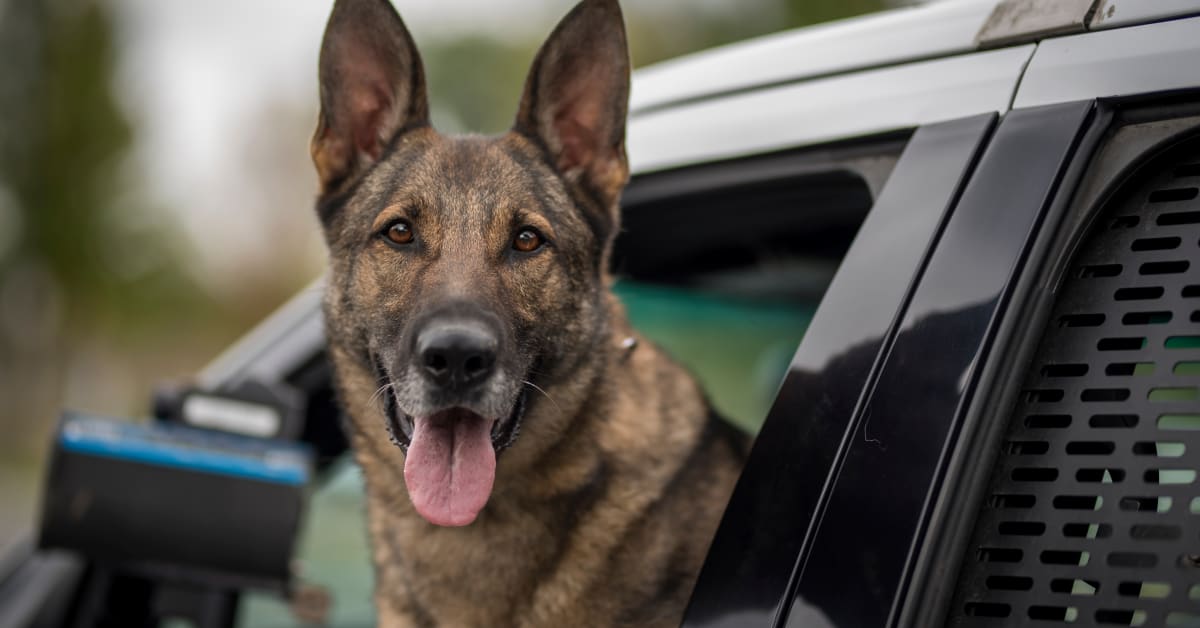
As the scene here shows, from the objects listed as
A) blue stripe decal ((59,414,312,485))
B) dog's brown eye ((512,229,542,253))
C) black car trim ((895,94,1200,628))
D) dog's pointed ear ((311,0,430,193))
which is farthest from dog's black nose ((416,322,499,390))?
black car trim ((895,94,1200,628))

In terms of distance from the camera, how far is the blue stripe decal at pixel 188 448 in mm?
2361

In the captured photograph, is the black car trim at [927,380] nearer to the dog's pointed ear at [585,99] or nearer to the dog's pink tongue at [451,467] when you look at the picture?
the dog's pink tongue at [451,467]

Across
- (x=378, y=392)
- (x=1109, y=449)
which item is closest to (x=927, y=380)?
(x=1109, y=449)

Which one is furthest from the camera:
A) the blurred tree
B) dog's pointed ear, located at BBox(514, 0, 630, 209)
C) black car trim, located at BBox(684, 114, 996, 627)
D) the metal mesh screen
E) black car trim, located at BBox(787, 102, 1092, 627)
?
the blurred tree

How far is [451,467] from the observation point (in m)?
2.15

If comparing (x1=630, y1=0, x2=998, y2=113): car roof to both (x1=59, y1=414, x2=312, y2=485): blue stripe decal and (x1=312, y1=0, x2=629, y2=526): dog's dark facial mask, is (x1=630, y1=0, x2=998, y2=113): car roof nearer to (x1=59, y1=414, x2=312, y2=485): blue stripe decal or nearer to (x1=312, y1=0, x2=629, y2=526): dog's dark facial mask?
(x1=312, y1=0, x2=629, y2=526): dog's dark facial mask

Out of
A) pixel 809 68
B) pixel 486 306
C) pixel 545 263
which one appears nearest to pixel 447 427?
pixel 486 306

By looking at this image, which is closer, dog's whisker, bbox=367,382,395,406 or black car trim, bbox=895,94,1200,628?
black car trim, bbox=895,94,1200,628

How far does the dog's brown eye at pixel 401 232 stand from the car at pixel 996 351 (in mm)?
1012

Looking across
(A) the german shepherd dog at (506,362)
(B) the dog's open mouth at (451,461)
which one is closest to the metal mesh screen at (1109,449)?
(A) the german shepherd dog at (506,362)

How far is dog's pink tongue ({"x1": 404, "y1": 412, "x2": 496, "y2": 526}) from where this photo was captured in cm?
208

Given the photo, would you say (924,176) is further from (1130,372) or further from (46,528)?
(46,528)

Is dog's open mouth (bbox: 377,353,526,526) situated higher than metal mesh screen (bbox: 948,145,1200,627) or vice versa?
metal mesh screen (bbox: 948,145,1200,627)

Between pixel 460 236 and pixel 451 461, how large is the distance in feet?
1.81
